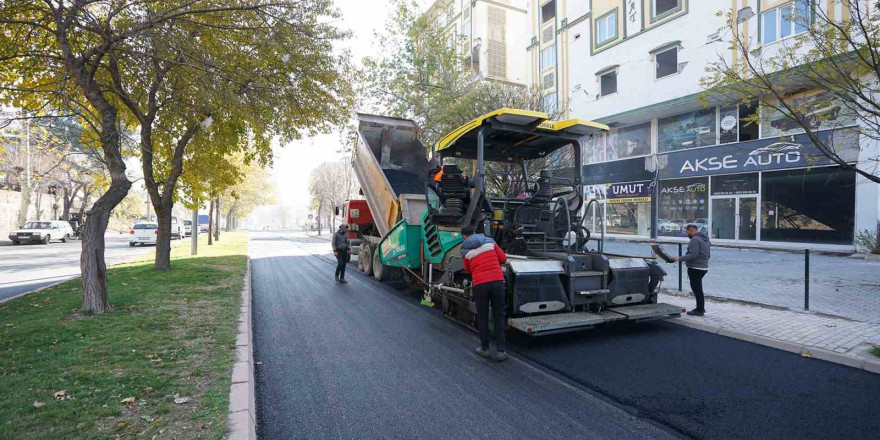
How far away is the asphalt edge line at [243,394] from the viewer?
300 cm

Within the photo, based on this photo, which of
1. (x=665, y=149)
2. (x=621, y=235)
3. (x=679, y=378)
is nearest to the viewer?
(x=679, y=378)

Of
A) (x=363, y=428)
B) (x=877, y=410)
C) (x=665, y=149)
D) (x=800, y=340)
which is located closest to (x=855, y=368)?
(x=800, y=340)

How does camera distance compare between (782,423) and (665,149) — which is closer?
(782,423)

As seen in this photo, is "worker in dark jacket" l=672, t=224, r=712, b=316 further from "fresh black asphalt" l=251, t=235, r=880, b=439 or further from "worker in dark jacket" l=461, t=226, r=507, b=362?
"worker in dark jacket" l=461, t=226, r=507, b=362

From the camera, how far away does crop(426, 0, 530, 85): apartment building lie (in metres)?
31.7

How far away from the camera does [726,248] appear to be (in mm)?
17359

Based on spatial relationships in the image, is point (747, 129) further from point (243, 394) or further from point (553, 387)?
point (243, 394)

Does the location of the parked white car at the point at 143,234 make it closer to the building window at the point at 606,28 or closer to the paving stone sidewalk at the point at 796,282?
the paving stone sidewalk at the point at 796,282

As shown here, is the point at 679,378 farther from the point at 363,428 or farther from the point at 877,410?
the point at 363,428

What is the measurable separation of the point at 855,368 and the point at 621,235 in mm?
18772

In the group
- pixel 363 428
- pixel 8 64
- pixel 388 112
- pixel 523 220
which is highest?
pixel 388 112

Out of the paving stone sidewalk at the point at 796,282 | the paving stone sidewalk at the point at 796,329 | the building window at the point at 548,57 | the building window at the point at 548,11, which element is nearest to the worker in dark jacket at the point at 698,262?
the paving stone sidewalk at the point at 796,329

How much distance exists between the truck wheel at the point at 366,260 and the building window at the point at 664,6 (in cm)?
1737

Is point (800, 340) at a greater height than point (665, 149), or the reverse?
point (665, 149)
